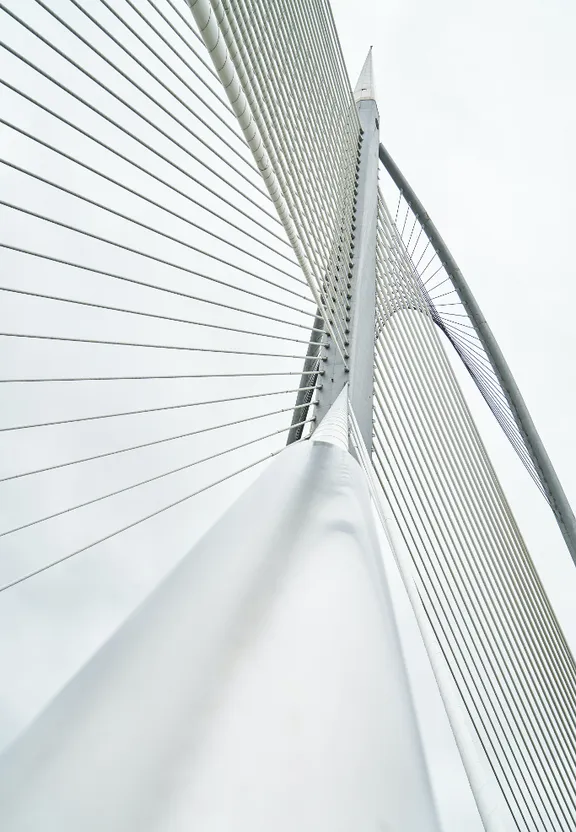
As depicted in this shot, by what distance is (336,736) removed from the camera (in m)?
0.89

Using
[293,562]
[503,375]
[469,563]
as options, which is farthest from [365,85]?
[293,562]

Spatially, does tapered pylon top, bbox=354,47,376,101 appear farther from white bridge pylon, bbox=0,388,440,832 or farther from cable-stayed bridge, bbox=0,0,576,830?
white bridge pylon, bbox=0,388,440,832

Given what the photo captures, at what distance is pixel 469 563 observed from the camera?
6477 millimetres

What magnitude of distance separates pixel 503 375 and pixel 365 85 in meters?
4.41

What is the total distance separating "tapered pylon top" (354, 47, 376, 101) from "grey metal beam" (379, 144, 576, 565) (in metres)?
2.27

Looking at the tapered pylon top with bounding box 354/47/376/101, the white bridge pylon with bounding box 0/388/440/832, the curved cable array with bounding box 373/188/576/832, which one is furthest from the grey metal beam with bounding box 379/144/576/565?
the white bridge pylon with bounding box 0/388/440/832

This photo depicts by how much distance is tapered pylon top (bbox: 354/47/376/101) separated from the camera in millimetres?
6910

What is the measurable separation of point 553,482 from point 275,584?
8.88 meters

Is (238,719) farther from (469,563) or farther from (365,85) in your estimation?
(365,85)

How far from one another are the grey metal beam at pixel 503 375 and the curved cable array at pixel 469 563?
1985 mm

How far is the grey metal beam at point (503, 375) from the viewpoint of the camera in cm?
→ 927

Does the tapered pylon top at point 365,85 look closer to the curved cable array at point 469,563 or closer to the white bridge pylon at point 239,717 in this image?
the curved cable array at point 469,563

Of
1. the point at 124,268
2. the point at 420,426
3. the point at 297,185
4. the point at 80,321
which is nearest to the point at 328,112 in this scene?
the point at 297,185

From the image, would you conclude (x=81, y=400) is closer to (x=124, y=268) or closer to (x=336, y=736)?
(x=124, y=268)
